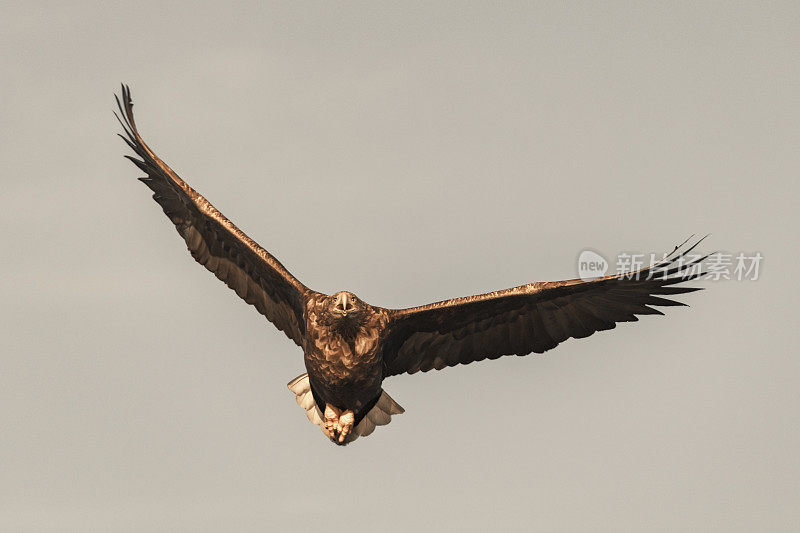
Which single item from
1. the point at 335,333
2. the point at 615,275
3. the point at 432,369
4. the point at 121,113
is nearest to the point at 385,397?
the point at 432,369

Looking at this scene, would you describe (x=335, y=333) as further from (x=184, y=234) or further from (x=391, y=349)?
(x=184, y=234)

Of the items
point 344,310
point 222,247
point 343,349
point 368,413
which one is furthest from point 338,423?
point 222,247

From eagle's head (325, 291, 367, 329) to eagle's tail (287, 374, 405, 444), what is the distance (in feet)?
5.62

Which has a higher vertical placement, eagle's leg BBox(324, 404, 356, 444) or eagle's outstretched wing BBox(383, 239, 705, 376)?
eagle's outstretched wing BBox(383, 239, 705, 376)

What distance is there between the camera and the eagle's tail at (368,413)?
14688 millimetres

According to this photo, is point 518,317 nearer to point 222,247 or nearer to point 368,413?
point 368,413

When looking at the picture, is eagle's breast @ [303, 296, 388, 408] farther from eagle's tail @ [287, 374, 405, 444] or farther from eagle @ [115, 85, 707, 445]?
eagle's tail @ [287, 374, 405, 444]

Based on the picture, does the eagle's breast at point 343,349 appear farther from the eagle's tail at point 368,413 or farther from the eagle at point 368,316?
the eagle's tail at point 368,413

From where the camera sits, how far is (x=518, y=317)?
1446cm

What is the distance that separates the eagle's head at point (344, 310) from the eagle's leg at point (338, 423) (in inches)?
52.1

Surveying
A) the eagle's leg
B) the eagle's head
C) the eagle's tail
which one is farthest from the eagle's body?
the eagle's tail

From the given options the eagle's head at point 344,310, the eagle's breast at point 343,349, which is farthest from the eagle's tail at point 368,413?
the eagle's head at point 344,310

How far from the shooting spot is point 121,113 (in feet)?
48.6

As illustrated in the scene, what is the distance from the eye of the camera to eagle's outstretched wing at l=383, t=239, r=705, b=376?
13891 mm
